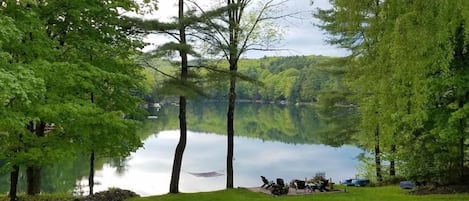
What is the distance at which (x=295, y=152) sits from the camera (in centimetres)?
4466

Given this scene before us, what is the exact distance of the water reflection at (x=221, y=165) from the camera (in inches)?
1153

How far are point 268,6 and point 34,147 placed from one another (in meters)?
10.1

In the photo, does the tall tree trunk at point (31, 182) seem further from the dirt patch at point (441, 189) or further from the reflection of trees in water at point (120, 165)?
the reflection of trees in water at point (120, 165)

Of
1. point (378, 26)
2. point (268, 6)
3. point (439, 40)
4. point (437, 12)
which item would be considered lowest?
point (439, 40)

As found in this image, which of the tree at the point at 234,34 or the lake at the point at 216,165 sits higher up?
the tree at the point at 234,34

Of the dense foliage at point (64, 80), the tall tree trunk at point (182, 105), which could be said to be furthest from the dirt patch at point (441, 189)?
the dense foliage at point (64, 80)

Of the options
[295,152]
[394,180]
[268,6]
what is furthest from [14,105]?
[295,152]

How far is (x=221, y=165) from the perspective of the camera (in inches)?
1460

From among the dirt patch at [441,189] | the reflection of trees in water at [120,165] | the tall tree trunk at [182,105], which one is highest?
the tall tree trunk at [182,105]

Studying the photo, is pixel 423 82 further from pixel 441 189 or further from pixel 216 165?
pixel 216 165

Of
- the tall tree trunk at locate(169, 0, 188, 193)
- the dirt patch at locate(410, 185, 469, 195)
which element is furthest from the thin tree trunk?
the dirt patch at locate(410, 185, 469, 195)

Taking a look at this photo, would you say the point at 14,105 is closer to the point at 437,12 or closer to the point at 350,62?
the point at 437,12

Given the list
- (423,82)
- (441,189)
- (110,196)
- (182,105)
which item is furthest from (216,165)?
(423,82)

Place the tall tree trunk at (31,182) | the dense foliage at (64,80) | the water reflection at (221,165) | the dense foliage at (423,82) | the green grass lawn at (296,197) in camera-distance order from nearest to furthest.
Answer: the dense foliage at (64,80)
the dense foliage at (423,82)
the green grass lawn at (296,197)
the tall tree trunk at (31,182)
the water reflection at (221,165)
